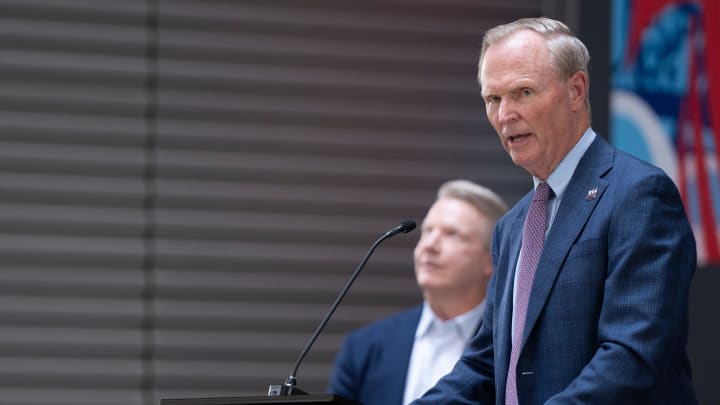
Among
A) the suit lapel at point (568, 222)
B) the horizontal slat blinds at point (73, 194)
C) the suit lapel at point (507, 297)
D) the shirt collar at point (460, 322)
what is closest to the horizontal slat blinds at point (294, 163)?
the horizontal slat blinds at point (73, 194)

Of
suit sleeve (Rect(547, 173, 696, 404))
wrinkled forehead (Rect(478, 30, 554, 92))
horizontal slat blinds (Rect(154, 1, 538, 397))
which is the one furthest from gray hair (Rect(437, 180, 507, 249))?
suit sleeve (Rect(547, 173, 696, 404))

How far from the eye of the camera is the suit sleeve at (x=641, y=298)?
7.65ft

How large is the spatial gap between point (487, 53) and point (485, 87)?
81 mm

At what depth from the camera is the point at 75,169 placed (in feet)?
16.0

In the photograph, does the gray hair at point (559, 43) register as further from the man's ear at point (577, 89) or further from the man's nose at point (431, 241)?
the man's nose at point (431, 241)

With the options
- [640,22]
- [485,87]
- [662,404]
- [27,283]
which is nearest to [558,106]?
[485,87]

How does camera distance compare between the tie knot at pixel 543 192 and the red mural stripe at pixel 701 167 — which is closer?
the tie knot at pixel 543 192

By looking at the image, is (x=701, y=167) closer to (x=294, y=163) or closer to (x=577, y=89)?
(x=294, y=163)

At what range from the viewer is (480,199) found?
4.63 meters

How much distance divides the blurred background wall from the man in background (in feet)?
1.50

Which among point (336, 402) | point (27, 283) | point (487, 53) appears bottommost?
point (27, 283)

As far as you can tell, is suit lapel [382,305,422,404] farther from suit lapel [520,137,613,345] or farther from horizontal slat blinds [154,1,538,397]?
suit lapel [520,137,613,345]

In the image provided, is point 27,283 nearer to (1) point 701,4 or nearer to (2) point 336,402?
(2) point 336,402

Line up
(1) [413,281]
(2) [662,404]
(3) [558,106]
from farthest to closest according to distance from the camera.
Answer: (1) [413,281] → (3) [558,106] → (2) [662,404]
